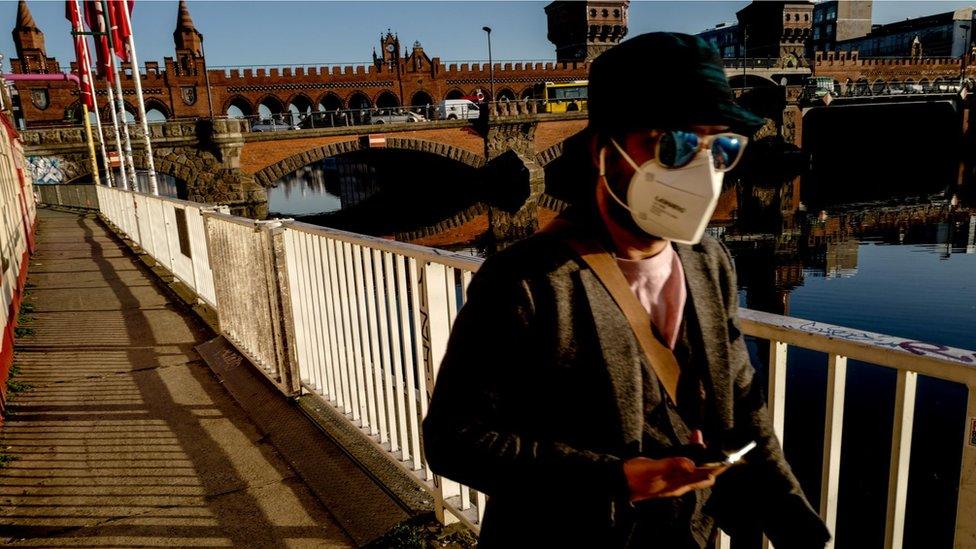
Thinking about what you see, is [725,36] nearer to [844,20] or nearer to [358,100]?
[844,20]

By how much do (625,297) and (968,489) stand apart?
789 millimetres

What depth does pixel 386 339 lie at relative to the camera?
2.99 metres

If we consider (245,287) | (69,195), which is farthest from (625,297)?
(69,195)

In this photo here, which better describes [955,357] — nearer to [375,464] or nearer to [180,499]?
[375,464]

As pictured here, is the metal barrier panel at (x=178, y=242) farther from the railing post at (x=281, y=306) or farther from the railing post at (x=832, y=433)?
the railing post at (x=832, y=433)

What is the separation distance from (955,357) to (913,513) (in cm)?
574

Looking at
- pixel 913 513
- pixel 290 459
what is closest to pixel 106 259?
pixel 290 459

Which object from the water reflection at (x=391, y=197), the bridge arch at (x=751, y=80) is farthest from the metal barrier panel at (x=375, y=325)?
the bridge arch at (x=751, y=80)

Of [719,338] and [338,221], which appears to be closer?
[719,338]

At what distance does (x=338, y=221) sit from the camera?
30.2 meters

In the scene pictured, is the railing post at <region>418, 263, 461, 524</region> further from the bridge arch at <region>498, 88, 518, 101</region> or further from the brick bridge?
the bridge arch at <region>498, 88, 518, 101</region>

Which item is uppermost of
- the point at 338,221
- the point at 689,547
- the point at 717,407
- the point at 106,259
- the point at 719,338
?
the point at 719,338

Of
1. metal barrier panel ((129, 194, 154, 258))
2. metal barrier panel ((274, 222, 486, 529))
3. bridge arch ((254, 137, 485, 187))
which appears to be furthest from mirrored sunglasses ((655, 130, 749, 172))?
bridge arch ((254, 137, 485, 187))

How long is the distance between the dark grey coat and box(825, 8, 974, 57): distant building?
3363 inches
